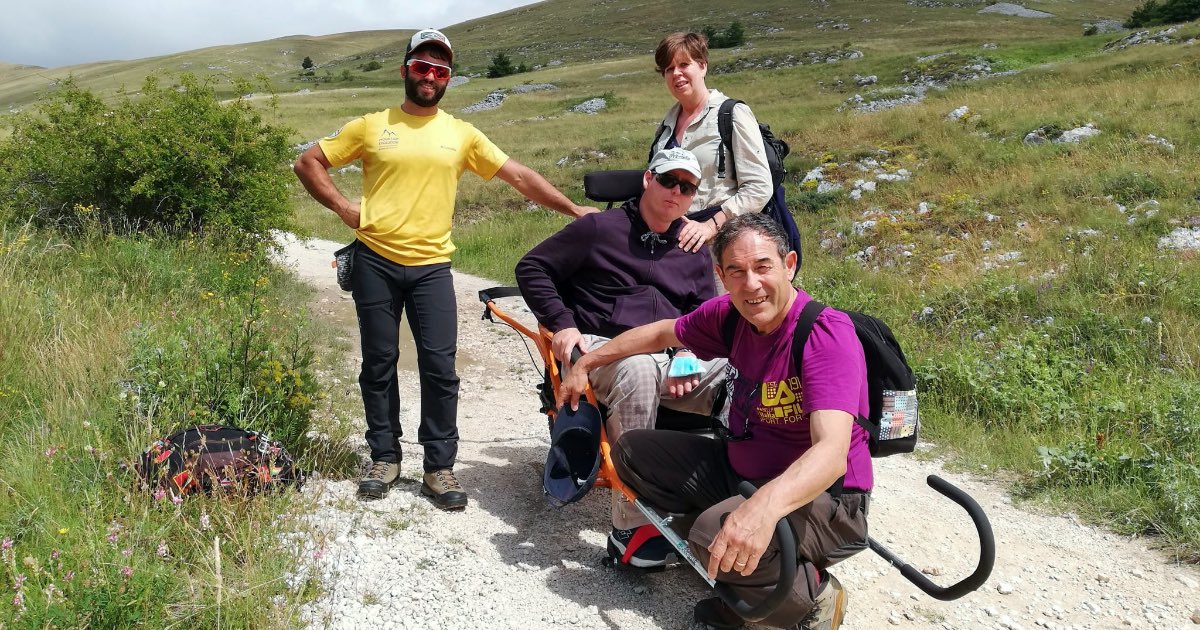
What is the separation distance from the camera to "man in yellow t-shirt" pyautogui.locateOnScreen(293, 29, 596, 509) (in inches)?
167

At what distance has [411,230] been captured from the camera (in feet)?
14.0

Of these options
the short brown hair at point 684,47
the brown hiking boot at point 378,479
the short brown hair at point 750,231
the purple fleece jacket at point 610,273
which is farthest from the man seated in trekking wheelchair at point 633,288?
the brown hiking boot at point 378,479

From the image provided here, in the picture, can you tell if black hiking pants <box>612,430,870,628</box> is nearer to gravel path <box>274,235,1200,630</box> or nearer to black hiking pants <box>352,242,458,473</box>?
gravel path <box>274,235,1200,630</box>

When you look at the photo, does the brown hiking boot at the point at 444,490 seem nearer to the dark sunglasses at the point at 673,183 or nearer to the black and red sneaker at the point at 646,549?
the black and red sneaker at the point at 646,549

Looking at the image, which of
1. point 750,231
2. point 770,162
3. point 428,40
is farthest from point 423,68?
point 750,231

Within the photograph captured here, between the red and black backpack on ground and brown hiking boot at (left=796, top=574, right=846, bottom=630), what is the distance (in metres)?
2.42

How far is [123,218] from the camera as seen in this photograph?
8641 mm

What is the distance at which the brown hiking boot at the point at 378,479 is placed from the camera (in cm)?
430

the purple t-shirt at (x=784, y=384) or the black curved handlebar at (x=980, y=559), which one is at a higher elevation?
the purple t-shirt at (x=784, y=384)

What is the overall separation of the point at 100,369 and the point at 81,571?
2028 millimetres

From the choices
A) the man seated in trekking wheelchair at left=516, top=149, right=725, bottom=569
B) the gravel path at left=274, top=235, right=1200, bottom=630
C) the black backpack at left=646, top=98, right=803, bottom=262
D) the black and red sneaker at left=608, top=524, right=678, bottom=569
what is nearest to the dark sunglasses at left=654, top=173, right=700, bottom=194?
the man seated in trekking wheelchair at left=516, top=149, right=725, bottom=569

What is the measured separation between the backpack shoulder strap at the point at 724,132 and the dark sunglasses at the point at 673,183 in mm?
625

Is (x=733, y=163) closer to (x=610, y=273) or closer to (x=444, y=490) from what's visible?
(x=610, y=273)

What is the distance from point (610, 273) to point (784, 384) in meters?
1.52
